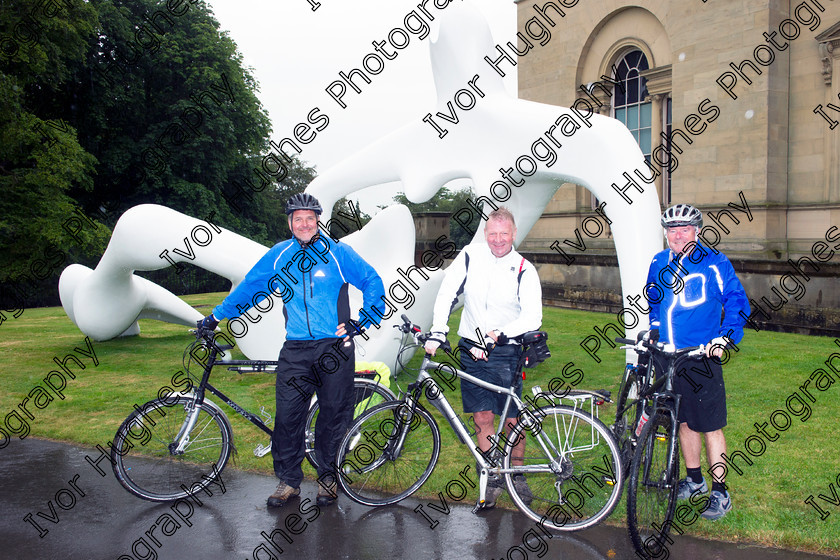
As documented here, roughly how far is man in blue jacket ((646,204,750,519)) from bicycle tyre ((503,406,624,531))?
65 centimetres

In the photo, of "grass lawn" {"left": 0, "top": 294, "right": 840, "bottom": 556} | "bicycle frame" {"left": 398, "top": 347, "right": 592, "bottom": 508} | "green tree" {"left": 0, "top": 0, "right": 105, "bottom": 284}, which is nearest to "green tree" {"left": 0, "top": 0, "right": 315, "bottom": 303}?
"green tree" {"left": 0, "top": 0, "right": 105, "bottom": 284}

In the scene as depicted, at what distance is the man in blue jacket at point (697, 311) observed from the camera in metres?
4.20

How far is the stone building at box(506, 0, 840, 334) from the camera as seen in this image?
13.6m

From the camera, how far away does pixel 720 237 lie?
52.6 ft

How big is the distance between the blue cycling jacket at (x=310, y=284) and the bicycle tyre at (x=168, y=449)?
0.78 m

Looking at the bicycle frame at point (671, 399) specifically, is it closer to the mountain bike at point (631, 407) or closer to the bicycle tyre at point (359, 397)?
the mountain bike at point (631, 407)

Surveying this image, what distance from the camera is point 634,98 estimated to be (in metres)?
19.9

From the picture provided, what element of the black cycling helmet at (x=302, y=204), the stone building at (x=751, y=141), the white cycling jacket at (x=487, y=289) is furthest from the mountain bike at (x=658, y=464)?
the stone building at (x=751, y=141)

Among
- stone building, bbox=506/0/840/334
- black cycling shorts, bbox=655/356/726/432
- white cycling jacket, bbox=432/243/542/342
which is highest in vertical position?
stone building, bbox=506/0/840/334

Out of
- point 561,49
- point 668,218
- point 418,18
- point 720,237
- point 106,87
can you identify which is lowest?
point 106,87

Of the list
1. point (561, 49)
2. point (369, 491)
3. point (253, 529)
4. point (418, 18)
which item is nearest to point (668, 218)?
point (369, 491)

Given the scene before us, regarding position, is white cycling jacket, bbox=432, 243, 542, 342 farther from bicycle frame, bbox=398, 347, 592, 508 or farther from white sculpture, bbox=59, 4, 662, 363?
white sculpture, bbox=59, 4, 662, 363

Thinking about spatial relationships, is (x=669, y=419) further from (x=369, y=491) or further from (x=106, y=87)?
(x=106, y=87)

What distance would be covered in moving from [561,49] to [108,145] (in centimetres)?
1761
